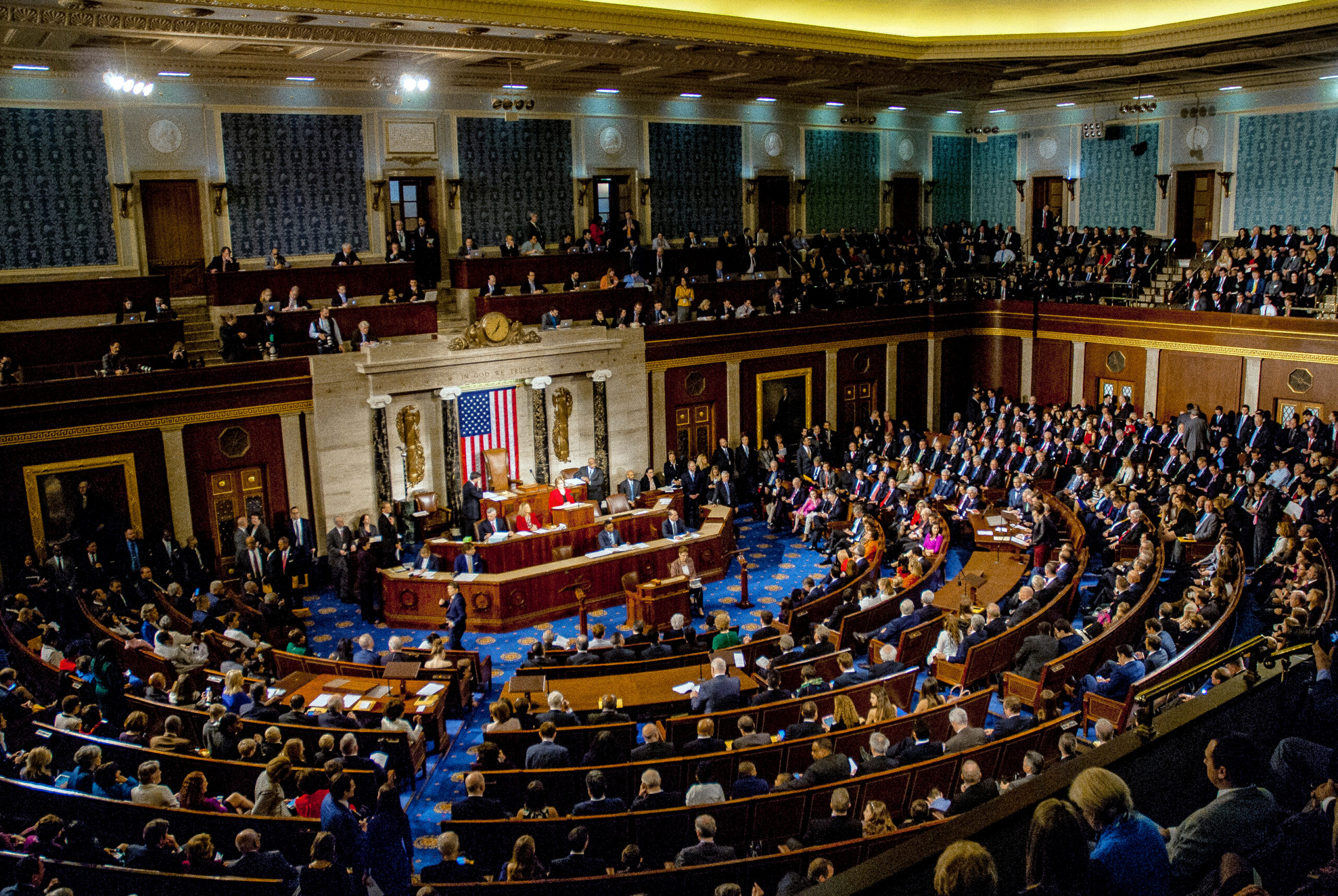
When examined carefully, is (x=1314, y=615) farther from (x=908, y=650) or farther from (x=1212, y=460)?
(x=1212, y=460)

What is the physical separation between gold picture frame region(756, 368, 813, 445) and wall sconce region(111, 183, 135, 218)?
1207cm

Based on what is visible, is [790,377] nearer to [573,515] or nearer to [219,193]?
[573,515]

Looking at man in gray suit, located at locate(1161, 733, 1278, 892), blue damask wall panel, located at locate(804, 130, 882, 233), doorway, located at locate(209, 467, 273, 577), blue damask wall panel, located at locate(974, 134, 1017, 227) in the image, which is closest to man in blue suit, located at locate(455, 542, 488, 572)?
doorway, located at locate(209, 467, 273, 577)

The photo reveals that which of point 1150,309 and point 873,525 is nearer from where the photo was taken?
point 873,525

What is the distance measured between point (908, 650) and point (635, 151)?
1472 centimetres

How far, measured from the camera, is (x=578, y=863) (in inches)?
262

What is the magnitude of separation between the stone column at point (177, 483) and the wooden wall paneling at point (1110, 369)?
1781cm

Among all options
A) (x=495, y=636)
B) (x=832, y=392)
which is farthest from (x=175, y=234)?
(x=832, y=392)

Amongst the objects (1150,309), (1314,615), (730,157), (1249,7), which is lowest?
(1314,615)

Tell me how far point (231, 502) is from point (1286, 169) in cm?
2207

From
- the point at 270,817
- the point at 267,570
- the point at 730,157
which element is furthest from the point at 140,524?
the point at 730,157

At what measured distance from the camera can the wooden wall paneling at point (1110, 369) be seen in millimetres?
21969

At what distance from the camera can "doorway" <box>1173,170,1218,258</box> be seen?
2438cm

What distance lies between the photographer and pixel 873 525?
15969 mm
